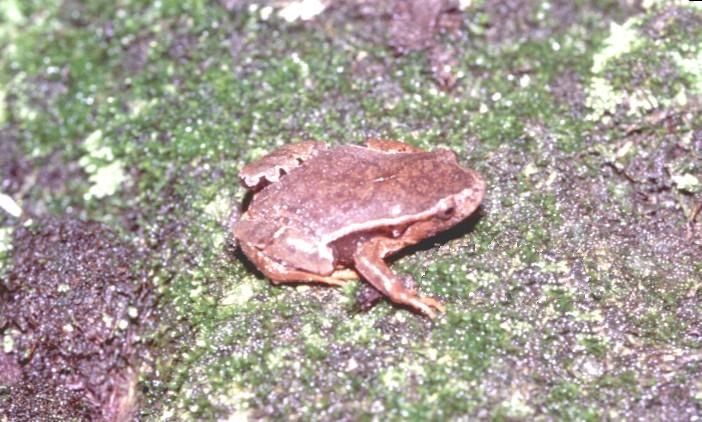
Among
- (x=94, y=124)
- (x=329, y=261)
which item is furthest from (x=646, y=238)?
(x=94, y=124)

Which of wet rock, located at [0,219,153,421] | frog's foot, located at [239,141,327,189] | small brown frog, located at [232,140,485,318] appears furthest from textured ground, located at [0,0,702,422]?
frog's foot, located at [239,141,327,189]

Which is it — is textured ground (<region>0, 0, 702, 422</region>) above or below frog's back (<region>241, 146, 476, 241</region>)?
below

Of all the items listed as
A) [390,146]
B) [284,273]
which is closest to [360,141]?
[390,146]

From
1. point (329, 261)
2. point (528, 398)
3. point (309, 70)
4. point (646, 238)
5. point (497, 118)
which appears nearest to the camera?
point (528, 398)

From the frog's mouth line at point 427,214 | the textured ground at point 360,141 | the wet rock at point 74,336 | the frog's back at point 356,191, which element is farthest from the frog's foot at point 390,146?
the wet rock at point 74,336

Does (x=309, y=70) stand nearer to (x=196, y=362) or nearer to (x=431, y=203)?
(x=431, y=203)

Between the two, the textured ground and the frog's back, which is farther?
the frog's back

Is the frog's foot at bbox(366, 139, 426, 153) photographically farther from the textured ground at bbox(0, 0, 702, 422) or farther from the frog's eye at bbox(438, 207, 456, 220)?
the frog's eye at bbox(438, 207, 456, 220)
